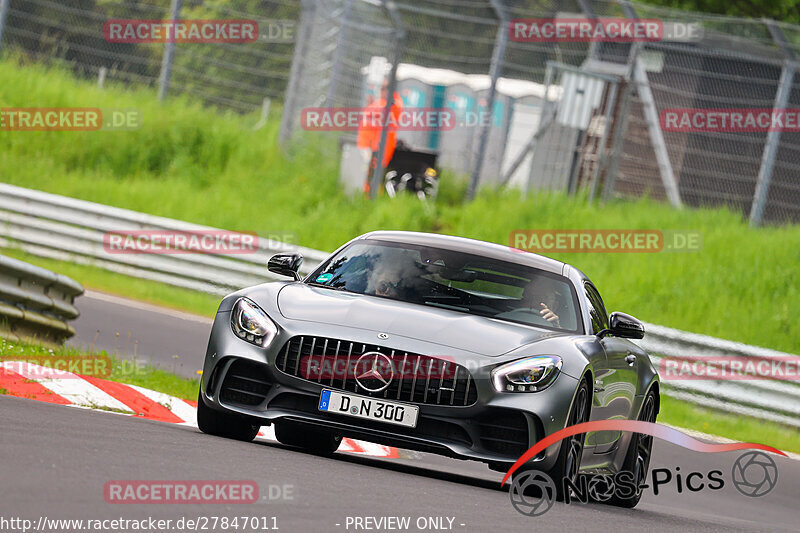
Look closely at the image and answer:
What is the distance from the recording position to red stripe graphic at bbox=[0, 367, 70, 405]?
870 centimetres

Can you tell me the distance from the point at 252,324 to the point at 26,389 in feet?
6.61

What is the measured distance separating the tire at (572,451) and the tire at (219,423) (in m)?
1.60

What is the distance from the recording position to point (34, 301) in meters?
10.1

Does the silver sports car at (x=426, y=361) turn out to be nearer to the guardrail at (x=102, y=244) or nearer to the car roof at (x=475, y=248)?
the car roof at (x=475, y=248)

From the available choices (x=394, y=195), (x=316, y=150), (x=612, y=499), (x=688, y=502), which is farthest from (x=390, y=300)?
(x=316, y=150)

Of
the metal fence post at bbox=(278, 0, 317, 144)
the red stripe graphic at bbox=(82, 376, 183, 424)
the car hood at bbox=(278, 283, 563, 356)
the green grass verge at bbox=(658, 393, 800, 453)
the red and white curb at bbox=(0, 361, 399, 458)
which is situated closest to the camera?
the car hood at bbox=(278, 283, 563, 356)

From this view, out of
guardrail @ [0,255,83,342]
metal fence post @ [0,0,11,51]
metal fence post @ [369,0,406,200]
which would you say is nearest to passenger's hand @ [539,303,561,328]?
guardrail @ [0,255,83,342]

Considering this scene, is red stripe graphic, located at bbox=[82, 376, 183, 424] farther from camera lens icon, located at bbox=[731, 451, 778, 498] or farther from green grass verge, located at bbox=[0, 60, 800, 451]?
green grass verge, located at bbox=[0, 60, 800, 451]

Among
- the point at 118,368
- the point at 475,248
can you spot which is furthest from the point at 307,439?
the point at 118,368

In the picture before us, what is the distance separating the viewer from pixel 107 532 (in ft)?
15.1

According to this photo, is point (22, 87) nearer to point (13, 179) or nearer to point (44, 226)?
point (13, 179)

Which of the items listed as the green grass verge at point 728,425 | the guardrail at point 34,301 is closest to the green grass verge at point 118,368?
the guardrail at point 34,301

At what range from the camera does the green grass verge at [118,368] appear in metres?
9.84

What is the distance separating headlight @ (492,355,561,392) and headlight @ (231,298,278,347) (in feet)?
3.94
